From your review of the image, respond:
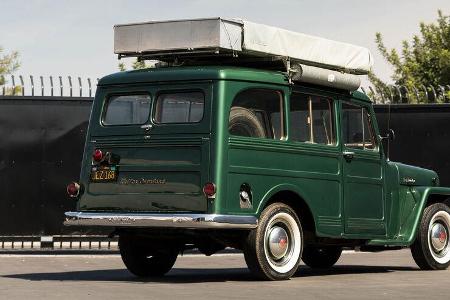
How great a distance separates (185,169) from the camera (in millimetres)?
12930

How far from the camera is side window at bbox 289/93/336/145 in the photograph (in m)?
13.9

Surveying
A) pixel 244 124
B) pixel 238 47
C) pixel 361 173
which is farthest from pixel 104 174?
pixel 361 173

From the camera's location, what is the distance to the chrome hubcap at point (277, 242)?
13.2 meters

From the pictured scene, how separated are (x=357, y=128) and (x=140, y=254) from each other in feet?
10.1

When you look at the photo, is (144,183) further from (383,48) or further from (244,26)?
(383,48)

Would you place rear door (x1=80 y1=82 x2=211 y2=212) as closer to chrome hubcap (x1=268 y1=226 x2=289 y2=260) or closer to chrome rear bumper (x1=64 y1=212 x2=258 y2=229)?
chrome rear bumper (x1=64 y1=212 x2=258 y2=229)

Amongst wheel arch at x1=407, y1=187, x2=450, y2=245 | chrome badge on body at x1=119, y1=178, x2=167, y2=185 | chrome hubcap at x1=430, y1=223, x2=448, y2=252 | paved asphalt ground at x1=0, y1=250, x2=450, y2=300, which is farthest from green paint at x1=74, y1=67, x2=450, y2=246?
chrome hubcap at x1=430, y1=223, x2=448, y2=252

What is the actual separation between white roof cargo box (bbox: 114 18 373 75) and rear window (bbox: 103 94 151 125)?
528 mm

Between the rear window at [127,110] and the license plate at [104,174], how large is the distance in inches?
22.3

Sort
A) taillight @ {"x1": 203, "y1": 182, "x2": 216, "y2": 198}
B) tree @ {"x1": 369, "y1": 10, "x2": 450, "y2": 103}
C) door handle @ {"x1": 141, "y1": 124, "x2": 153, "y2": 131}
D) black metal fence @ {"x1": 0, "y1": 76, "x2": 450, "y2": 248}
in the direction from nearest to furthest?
taillight @ {"x1": 203, "y1": 182, "x2": 216, "y2": 198} → door handle @ {"x1": 141, "y1": 124, "x2": 153, "y2": 131} → black metal fence @ {"x1": 0, "y1": 76, "x2": 450, "y2": 248} → tree @ {"x1": 369, "y1": 10, "x2": 450, "y2": 103}

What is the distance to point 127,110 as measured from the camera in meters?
13.8

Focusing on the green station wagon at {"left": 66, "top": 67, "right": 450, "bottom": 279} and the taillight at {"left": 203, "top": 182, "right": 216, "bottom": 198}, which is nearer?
the taillight at {"left": 203, "top": 182, "right": 216, "bottom": 198}

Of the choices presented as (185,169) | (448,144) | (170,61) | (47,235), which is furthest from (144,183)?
(448,144)

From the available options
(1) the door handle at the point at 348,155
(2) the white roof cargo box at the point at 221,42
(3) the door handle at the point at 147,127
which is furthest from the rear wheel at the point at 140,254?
(1) the door handle at the point at 348,155
